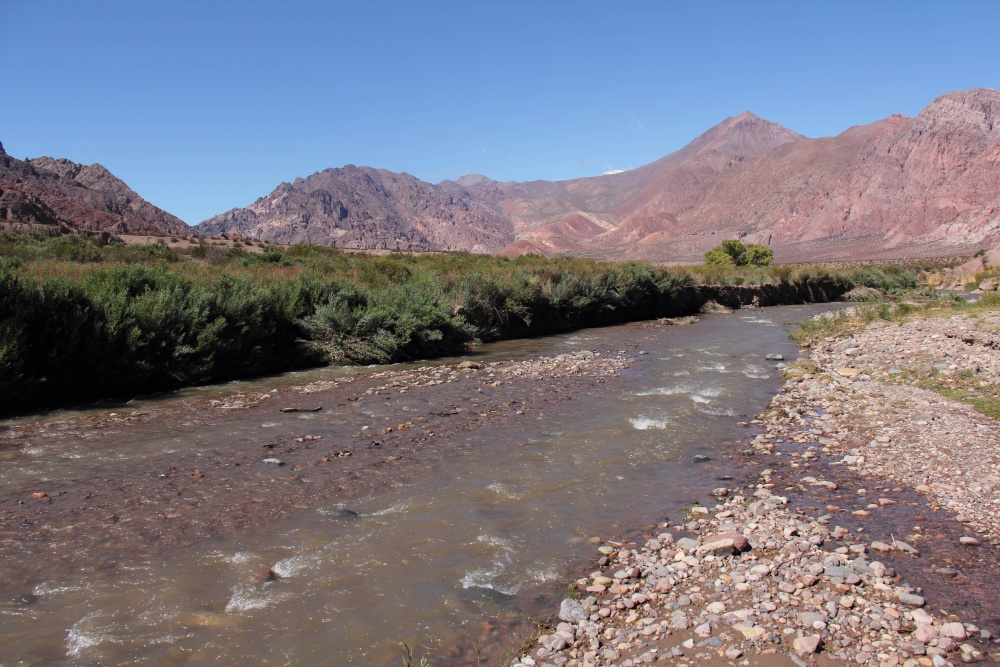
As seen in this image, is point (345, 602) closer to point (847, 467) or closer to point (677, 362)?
point (847, 467)

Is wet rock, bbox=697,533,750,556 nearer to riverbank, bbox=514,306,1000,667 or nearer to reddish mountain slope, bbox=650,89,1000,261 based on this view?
riverbank, bbox=514,306,1000,667

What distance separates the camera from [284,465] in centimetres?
882

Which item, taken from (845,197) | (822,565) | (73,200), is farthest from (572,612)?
(845,197)

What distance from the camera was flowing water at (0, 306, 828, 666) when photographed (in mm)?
4805

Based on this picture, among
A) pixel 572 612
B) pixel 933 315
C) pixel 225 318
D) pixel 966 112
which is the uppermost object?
pixel 966 112

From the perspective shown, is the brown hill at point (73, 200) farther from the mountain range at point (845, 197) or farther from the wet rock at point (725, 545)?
the wet rock at point (725, 545)

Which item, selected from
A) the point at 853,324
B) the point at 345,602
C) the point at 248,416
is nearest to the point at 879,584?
the point at 345,602

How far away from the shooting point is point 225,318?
16.0m

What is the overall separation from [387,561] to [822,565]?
386cm

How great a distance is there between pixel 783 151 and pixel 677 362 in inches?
8147

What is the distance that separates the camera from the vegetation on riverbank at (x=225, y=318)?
12.7 metres

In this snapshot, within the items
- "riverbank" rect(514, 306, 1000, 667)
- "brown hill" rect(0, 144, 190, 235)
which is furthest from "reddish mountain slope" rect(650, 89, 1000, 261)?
"riverbank" rect(514, 306, 1000, 667)

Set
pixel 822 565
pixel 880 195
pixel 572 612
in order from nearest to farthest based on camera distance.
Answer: pixel 572 612 < pixel 822 565 < pixel 880 195

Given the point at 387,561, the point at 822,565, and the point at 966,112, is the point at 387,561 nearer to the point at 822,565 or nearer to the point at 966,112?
the point at 822,565
